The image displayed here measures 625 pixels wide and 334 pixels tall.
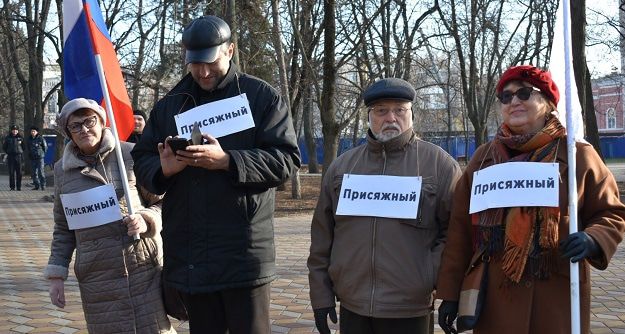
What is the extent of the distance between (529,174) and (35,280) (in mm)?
6225

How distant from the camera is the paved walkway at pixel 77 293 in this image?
18.9ft

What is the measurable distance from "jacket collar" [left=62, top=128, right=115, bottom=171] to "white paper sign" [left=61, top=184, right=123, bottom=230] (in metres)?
0.15

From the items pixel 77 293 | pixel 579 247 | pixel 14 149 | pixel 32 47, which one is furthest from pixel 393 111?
pixel 32 47

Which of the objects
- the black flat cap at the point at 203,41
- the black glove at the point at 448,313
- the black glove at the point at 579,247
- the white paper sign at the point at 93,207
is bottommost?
the black glove at the point at 448,313

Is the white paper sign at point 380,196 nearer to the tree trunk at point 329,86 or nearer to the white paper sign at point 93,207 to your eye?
the white paper sign at point 93,207

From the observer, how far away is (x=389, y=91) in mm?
3182

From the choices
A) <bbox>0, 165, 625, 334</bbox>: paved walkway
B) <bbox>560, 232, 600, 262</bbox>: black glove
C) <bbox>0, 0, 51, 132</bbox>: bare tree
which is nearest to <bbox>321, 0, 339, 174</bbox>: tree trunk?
<bbox>0, 165, 625, 334</bbox>: paved walkway

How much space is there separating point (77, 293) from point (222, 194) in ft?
14.4

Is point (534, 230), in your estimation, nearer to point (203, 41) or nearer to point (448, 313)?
point (448, 313)

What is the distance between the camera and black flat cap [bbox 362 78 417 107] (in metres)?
3.19

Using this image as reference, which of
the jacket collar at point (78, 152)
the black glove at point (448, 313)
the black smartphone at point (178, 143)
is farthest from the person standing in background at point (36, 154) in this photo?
the black glove at point (448, 313)

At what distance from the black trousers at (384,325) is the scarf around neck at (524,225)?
477mm

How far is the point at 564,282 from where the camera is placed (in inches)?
112

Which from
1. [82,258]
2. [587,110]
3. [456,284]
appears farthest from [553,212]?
[587,110]
